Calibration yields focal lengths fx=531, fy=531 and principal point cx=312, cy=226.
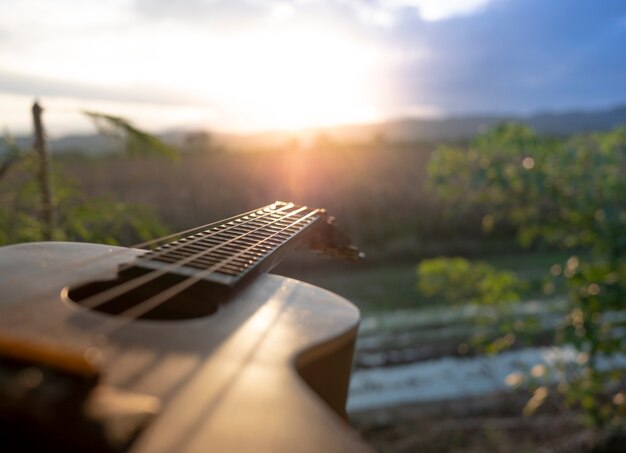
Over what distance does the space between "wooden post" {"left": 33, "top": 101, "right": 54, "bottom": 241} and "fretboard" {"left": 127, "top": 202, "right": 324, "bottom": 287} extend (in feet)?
2.94

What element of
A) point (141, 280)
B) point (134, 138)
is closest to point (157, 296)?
point (141, 280)

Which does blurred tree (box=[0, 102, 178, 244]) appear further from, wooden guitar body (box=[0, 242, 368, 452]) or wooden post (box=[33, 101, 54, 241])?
wooden guitar body (box=[0, 242, 368, 452])

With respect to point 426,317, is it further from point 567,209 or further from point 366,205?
point 366,205

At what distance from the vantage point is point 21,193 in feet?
6.44

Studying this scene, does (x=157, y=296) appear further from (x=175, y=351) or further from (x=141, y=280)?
(x=175, y=351)

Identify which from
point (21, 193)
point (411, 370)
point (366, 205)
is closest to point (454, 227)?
point (366, 205)

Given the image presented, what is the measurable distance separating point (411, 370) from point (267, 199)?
4.59m

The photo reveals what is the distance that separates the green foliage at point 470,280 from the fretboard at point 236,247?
149cm

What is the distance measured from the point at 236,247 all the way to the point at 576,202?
1884 mm

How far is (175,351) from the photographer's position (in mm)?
678

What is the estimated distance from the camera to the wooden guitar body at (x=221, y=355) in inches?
20.9

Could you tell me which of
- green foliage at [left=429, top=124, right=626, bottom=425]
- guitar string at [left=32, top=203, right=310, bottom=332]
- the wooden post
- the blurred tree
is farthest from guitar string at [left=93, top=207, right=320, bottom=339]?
green foliage at [left=429, top=124, right=626, bottom=425]

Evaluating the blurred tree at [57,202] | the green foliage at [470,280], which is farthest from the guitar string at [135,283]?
the green foliage at [470,280]

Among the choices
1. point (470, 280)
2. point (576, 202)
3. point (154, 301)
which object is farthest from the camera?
point (470, 280)
